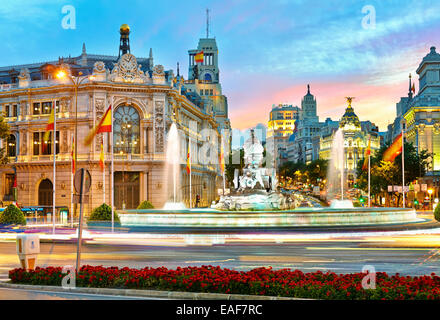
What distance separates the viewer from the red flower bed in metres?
11.0

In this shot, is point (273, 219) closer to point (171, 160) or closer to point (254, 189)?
point (254, 189)

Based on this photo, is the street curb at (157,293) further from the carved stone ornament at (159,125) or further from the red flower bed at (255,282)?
the carved stone ornament at (159,125)

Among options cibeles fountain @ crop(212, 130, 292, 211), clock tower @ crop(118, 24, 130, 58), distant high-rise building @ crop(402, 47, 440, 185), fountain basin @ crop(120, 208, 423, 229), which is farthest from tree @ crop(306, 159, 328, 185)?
fountain basin @ crop(120, 208, 423, 229)

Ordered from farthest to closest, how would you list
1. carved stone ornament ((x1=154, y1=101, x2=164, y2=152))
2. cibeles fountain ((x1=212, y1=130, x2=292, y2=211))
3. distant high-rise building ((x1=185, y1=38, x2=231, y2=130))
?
distant high-rise building ((x1=185, y1=38, x2=231, y2=130)), carved stone ornament ((x1=154, y1=101, x2=164, y2=152)), cibeles fountain ((x1=212, y1=130, x2=292, y2=211))

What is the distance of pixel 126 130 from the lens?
64.5 metres

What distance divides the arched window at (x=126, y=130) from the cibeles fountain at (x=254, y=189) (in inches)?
1117

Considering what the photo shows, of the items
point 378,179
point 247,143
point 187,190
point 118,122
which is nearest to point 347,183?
point 378,179

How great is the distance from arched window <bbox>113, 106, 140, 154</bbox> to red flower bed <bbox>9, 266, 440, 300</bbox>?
50.7 meters

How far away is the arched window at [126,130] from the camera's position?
64.2 metres

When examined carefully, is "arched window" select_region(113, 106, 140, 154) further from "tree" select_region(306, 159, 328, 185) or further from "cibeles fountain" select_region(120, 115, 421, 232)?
"tree" select_region(306, 159, 328, 185)

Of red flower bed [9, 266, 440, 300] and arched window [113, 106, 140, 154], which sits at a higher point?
arched window [113, 106, 140, 154]

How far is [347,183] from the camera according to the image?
189 m

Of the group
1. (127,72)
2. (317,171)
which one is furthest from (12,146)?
(317,171)
